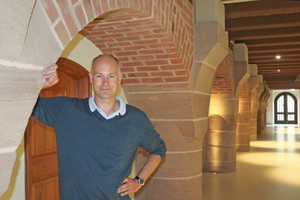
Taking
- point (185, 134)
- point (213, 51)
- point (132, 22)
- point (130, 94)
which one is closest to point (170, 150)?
point (185, 134)

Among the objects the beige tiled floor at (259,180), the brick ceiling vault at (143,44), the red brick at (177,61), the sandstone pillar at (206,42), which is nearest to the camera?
the brick ceiling vault at (143,44)

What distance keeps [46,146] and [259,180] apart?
4.98m

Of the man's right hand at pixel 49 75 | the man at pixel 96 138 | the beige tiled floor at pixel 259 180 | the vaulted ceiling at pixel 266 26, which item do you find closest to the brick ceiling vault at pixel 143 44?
the man at pixel 96 138

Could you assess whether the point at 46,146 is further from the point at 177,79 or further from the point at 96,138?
the point at 177,79

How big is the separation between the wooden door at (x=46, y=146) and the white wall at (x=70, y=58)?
82mm

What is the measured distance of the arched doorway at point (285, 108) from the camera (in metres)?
26.4

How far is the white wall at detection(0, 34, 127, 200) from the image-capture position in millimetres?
2395

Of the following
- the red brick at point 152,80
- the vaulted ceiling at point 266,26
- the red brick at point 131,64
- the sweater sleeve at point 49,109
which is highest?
the vaulted ceiling at point 266,26

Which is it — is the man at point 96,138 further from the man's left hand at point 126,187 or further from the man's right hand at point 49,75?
the man's right hand at point 49,75

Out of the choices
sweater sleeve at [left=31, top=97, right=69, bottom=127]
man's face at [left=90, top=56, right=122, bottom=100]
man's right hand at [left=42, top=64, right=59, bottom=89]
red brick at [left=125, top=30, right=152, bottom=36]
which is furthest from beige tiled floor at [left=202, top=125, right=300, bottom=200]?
man's right hand at [left=42, top=64, right=59, bottom=89]

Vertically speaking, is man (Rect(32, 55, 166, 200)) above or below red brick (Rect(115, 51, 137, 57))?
below

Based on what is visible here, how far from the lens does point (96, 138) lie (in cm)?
166

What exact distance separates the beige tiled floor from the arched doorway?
18.5 m

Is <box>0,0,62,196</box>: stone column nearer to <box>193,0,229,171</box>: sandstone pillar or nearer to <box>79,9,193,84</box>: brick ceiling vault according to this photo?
<box>79,9,193,84</box>: brick ceiling vault
